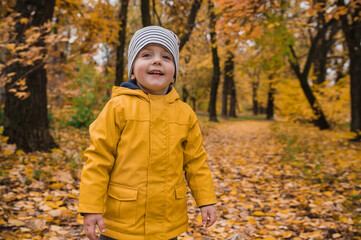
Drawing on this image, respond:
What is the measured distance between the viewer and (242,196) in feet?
13.8

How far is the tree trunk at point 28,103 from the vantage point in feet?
16.6

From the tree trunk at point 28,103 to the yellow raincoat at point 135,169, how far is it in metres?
4.12

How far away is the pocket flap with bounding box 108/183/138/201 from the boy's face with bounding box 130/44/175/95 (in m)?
0.63

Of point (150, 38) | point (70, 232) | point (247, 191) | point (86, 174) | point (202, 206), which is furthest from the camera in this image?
point (247, 191)

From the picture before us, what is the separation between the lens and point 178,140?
1.75 meters

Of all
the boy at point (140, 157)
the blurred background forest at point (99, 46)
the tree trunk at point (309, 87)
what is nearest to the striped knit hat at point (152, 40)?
the boy at point (140, 157)

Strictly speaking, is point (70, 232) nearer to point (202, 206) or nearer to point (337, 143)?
point (202, 206)

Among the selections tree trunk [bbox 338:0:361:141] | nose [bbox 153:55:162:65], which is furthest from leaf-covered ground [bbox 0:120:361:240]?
tree trunk [bbox 338:0:361:141]

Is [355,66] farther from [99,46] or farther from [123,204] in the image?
[123,204]

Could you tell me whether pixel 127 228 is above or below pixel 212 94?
below

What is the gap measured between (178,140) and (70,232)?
72.4 inches

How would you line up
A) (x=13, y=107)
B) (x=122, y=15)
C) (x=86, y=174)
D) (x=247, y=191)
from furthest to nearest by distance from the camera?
(x=122, y=15)
(x=13, y=107)
(x=247, y=191)
(x=86, y=174)

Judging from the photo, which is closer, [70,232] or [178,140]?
[178,140]

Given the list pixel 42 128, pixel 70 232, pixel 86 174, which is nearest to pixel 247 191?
pixel 70 232
